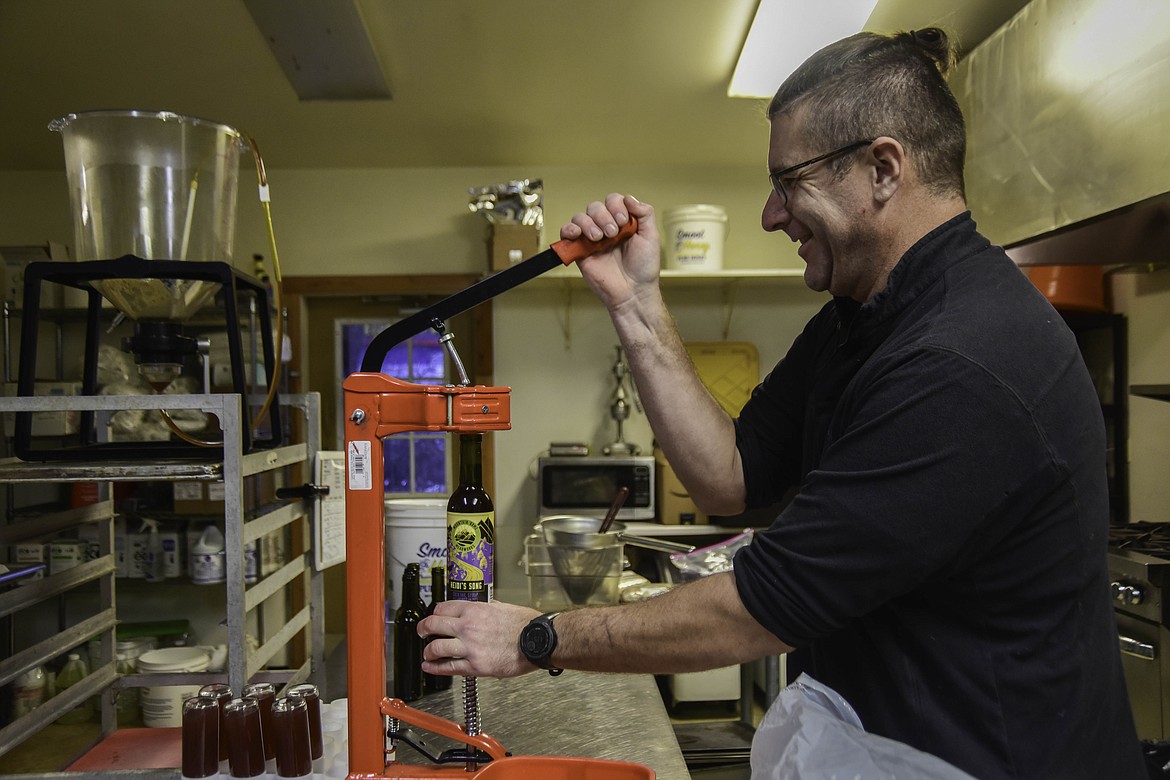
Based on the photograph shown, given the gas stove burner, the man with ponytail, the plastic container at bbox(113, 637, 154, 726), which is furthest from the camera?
the plastic container at bbox(113, 637, 154, 726)


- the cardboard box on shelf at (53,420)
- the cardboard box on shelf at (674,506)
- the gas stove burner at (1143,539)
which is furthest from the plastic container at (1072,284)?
the cardboard box on shelf at (53,420)

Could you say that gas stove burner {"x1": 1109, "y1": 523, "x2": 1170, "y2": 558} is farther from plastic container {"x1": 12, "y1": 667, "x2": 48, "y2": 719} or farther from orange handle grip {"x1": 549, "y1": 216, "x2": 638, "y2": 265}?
plastic container {"x1": 12, "y1": 667, "x2": 48, "y2": 719}

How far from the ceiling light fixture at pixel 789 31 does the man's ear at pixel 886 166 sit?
1.64m

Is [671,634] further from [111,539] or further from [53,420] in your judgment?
[53,420]

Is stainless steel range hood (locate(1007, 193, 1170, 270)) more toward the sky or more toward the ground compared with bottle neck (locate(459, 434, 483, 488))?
more toward the sky

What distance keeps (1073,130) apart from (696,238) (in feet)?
5.28

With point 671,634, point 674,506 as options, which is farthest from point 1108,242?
point 671,634

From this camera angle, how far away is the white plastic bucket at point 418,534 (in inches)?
65.2

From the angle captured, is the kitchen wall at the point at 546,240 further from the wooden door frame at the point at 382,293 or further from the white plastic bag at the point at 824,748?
the white plastic bag at the point at 824,748

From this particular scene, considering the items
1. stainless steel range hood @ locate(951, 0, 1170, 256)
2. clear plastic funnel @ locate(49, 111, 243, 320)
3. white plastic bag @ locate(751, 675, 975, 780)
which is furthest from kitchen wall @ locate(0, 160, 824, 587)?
white plastic bag @ locate(751, 675, 975, 780)

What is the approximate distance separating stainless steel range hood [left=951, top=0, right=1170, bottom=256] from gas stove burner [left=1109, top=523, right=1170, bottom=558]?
2.51ft

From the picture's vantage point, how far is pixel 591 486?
3.61 m

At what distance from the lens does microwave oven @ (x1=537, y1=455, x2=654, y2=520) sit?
3564 millimetres

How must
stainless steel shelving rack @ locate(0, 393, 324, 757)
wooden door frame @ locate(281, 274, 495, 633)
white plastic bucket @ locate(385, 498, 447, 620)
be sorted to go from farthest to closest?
1. wooden door frame @ locate(281, 274, 495, 633)
2. white plastic bucket @ locate(385, 498, 447, 620)
3. stainless steel shelving rack @ locate(0, 393, 324, 757)
